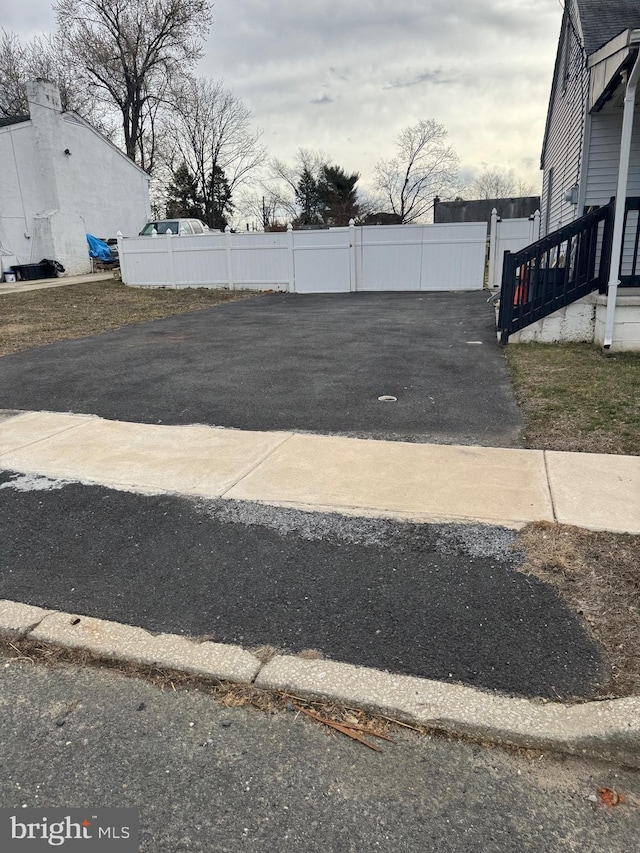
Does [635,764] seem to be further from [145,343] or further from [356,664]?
[145,343]

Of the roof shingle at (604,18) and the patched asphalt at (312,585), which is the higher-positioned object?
the roof shingle at (604,18)

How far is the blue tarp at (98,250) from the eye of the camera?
86.2 feet

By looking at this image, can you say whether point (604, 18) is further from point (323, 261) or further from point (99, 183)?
point (99, 183)

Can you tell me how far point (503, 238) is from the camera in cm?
1977

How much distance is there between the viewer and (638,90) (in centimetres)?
916

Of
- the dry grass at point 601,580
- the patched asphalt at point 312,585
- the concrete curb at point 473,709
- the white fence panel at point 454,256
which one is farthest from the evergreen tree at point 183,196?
the concrete curb at point 473,709

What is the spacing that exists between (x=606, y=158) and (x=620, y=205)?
3.30 m

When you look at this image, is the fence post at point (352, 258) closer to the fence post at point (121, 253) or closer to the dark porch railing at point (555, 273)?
the fence post at point (121, 253)

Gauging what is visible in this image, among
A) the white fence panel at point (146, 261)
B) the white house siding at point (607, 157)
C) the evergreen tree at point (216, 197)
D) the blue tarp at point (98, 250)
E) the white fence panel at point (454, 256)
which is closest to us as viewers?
the white house siding at point (607, 157)

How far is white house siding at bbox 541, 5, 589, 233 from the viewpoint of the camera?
11062mm

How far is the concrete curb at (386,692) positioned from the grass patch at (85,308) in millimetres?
8309

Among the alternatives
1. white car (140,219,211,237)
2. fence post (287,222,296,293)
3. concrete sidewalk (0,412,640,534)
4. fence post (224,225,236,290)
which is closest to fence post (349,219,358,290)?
fence post (287,222,296,293)

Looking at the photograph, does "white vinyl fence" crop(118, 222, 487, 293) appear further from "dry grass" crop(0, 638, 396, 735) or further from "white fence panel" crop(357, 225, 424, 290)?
"dry grass" crop(0, 638, 396, 735)

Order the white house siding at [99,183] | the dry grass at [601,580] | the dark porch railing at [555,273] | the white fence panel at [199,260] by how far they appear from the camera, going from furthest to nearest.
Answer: the white house siding at [99,183] < the white fence panel at [199,260] < the dark porch railing at [555,273] < the dry grass at [601,580]
